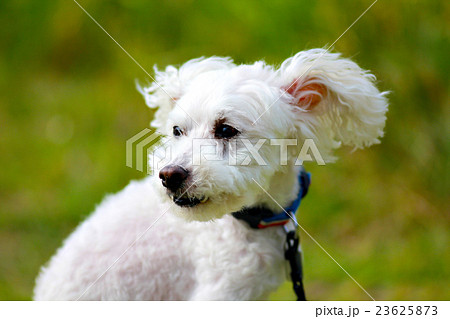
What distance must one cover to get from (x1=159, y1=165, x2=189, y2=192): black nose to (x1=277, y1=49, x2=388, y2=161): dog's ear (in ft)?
2.04

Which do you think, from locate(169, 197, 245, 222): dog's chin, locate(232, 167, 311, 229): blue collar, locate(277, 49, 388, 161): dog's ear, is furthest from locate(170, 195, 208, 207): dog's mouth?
locate(277, 49, 388, 161): dog's ear

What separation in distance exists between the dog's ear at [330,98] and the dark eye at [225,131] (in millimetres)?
322

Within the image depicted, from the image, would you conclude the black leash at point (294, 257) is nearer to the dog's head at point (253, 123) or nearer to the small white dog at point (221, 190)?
the small white dog at point (221, 190)

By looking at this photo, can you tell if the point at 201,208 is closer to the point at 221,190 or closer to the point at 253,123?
the point at 221,190

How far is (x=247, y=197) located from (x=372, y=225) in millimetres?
2185

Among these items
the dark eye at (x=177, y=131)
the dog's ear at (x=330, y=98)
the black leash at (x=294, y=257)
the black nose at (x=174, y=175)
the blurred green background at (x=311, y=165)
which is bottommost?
the black leash at (x=294, y=257)

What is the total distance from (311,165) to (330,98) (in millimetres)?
1863

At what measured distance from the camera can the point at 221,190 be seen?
193 centimetres

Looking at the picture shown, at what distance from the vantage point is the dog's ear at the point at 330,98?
85.2 inches

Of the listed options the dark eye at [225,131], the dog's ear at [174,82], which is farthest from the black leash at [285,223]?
the dog's ear at [174,82]

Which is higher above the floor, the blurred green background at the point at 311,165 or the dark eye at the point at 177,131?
the blurred green background at the point at 311,165

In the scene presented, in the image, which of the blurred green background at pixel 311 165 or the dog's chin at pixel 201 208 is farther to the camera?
the blurred green background at pixel 311 165

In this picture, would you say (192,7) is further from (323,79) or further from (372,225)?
(323,79)

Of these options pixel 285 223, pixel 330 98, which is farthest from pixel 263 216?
pixel 330 98
